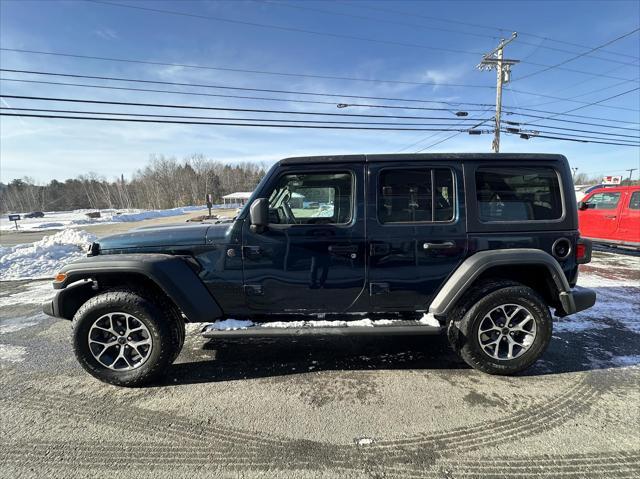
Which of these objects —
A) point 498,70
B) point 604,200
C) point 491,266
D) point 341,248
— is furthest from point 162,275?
point 498,70

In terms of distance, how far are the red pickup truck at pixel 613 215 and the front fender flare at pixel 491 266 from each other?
7.81m

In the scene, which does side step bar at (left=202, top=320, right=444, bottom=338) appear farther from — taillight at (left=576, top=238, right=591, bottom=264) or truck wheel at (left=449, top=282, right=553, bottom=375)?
taillight at (left=576, top=238, right=591, bottom=264)

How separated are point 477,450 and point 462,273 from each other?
1324mm

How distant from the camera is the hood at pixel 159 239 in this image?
2.77 meters

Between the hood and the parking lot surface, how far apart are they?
126cm

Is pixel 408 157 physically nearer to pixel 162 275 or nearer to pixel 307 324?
pixel 307 324

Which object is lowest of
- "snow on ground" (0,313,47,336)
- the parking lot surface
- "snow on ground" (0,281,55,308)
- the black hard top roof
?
the parking lot surface

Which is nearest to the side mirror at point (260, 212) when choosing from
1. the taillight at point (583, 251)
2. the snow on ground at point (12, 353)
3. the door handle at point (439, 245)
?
the door handle at point (439, 245)

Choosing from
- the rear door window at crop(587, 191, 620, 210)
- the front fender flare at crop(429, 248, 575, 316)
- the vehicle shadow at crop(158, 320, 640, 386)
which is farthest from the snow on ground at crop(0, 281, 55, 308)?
the rear door window at crop(587, 191, 620, 210)

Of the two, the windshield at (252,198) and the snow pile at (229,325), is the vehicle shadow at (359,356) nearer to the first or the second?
the snow pile at (229,325)

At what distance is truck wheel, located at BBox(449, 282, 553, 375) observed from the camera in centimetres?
A: 274

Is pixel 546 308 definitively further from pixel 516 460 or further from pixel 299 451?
pixel 299 451

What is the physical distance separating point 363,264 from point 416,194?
0.84 m

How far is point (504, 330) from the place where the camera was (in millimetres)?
2801
